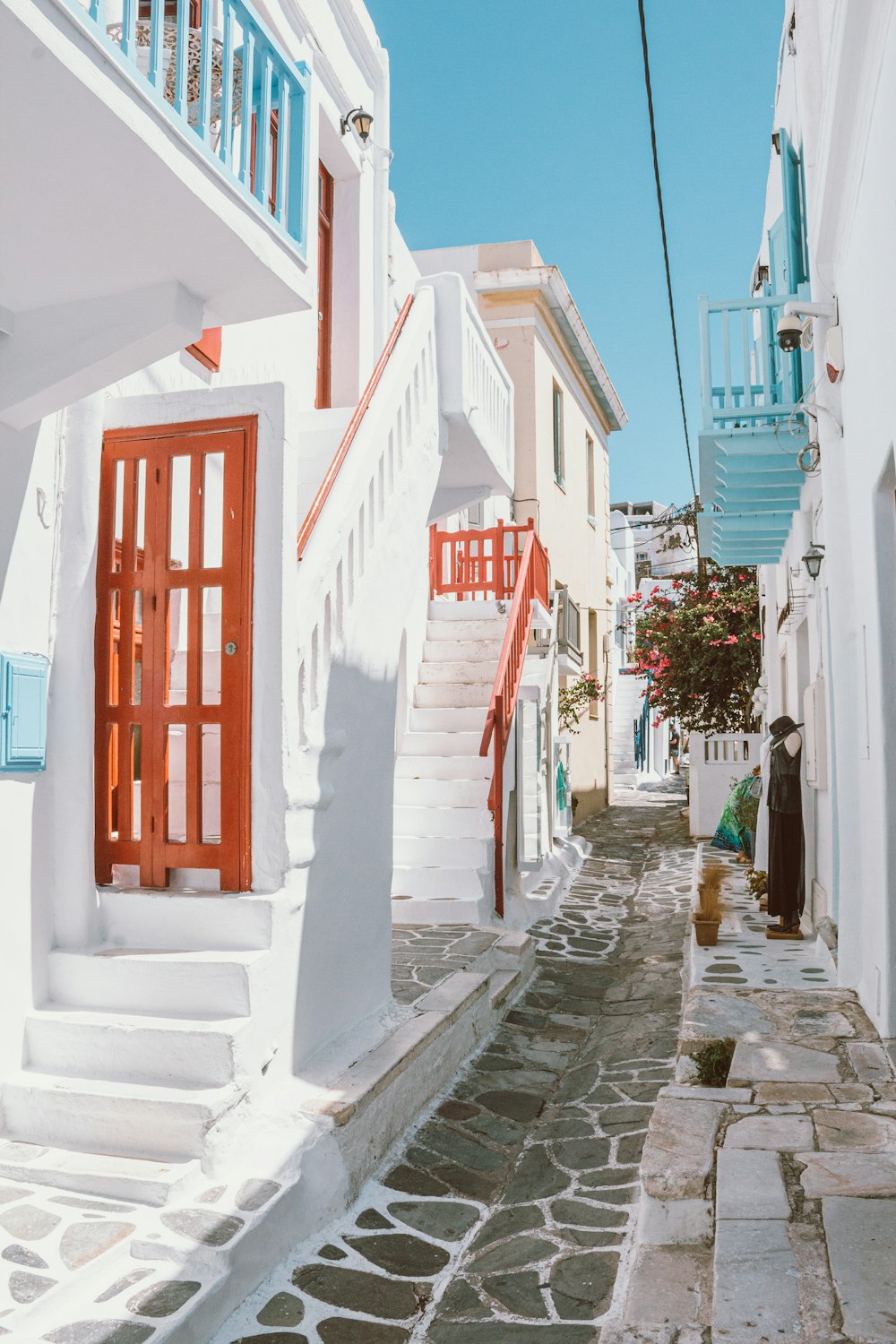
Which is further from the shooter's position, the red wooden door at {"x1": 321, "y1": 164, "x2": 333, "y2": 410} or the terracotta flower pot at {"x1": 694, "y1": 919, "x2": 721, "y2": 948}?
the red wooden door at {"x1": 321, "y1": 164, "x2": 333, "y2": 410}

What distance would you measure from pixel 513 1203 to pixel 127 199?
13.5ft

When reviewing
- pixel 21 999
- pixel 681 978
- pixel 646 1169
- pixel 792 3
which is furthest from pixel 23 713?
pixel 792 3

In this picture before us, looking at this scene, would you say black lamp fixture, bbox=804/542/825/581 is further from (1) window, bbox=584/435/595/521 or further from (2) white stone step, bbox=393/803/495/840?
(1) window, bbox=584/435/595/521

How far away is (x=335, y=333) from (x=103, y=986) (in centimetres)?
623

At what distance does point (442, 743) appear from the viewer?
10023 mm

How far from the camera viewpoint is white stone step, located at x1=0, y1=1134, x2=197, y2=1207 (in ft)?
11.6

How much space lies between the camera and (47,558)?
4262mm

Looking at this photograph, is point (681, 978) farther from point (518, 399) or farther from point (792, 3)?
point (518, 399)

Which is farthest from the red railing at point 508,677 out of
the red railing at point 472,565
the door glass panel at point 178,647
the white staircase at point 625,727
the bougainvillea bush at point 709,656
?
the white staircase at point 625,727

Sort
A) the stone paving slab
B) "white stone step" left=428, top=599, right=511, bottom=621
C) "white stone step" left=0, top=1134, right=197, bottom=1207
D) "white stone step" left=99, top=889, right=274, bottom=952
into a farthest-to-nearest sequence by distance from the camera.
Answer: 1. "white stone step" left=428, top=599, right=511, bottom=621
2. "white stone step" left=99, top=889, right=274, bottom=952
3. "white stone step" left=0, top=1134, right=197, bottom=1207
4. the stone paving slab

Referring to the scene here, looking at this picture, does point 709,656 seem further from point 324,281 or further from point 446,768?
point 324,281

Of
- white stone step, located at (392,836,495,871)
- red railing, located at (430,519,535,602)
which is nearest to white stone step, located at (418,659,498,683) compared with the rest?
red railing, located at (430,519,535,602)

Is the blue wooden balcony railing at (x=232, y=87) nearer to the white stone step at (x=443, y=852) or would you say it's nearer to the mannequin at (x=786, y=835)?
the white stone step at (x=443, y=852)

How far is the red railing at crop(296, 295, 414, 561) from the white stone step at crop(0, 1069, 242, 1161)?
226 centimetres
